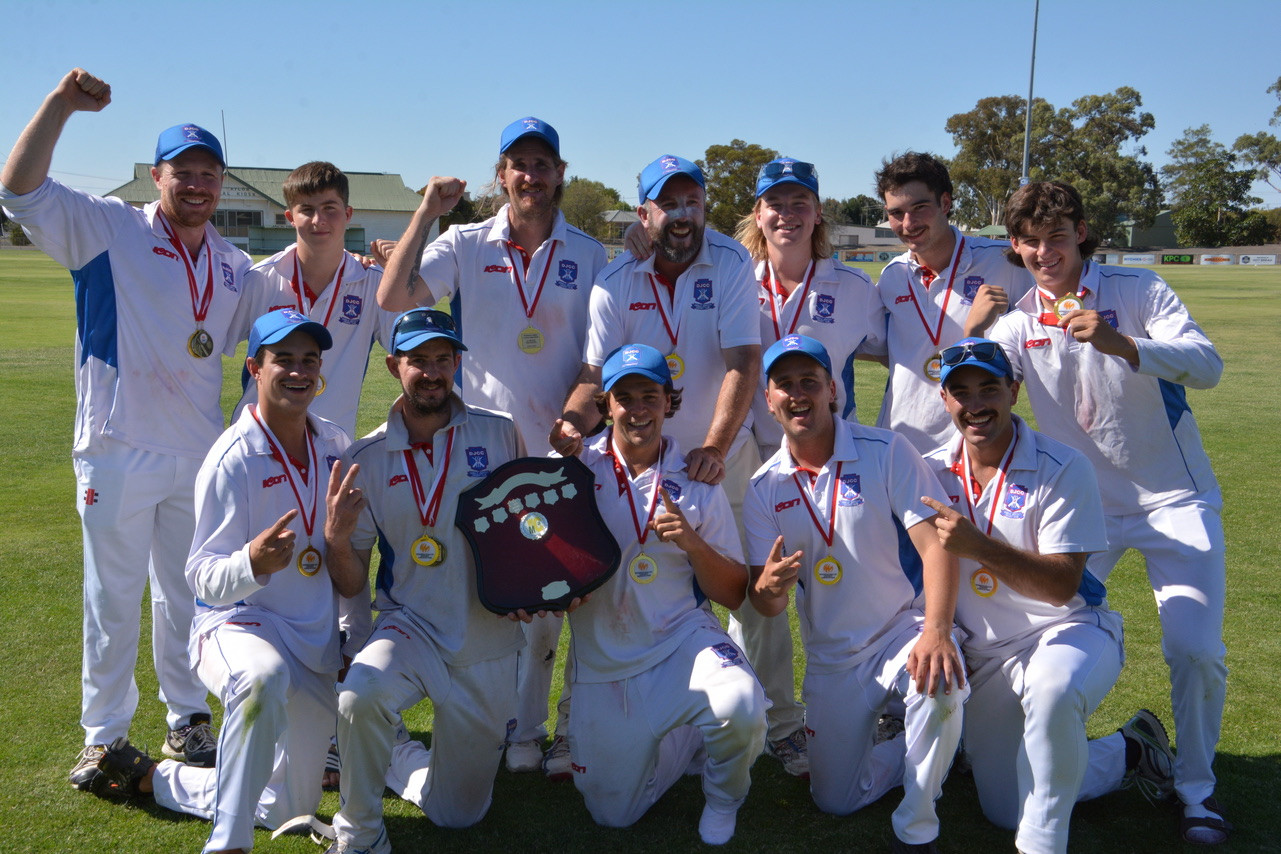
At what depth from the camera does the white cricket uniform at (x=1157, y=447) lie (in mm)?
4520

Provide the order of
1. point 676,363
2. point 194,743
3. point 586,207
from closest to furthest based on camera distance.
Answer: point 194,743 < point 676,363 < point 586,207

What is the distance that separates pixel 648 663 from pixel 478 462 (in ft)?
3.98

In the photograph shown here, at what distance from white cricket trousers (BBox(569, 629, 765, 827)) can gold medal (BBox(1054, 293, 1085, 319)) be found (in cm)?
223

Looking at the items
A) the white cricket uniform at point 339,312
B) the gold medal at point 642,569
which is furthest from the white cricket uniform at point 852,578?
the white cricket uniform at point 339,312

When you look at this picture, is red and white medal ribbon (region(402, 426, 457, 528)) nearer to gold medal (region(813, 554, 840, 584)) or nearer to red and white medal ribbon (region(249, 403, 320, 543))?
red and white medal ribbon (region(249, 403, 320, 543))

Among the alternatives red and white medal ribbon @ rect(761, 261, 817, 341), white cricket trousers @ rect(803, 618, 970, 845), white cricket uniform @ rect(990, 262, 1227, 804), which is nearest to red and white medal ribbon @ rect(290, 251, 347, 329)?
red and white medal ribbon @ rect(761, 261, 817, 341)

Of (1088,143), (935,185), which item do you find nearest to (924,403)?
(935,185)

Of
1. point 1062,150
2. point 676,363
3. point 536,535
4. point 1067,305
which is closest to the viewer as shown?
point 536,535

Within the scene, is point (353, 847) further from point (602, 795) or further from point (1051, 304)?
point (1051, 304)

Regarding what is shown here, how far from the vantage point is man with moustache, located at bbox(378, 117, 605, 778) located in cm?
537

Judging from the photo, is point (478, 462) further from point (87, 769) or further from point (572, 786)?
point (87, 769)

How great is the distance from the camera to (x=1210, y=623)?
15.0 feet

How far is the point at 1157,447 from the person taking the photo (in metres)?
4.89

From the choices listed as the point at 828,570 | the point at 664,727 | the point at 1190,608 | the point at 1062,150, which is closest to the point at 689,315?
the point at 828,570
